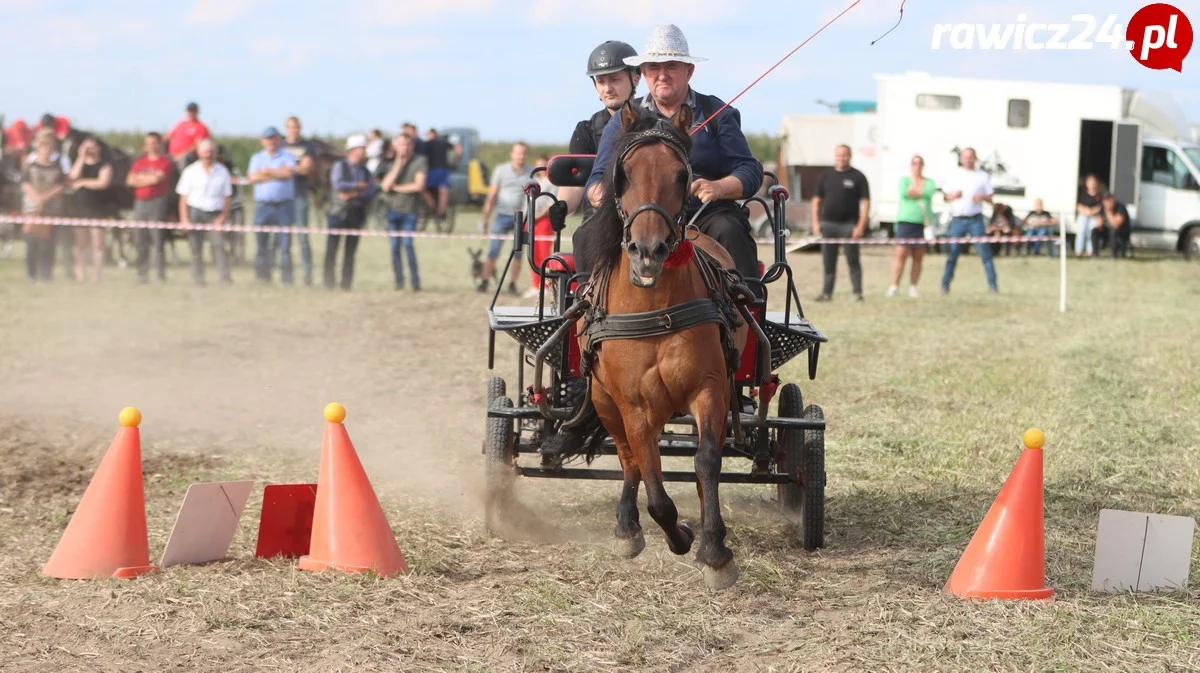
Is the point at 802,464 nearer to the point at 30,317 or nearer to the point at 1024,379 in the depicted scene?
the point at 1024,379

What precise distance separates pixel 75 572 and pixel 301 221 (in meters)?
15.2

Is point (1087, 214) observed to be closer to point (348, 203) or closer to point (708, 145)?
A: point (348, 203)

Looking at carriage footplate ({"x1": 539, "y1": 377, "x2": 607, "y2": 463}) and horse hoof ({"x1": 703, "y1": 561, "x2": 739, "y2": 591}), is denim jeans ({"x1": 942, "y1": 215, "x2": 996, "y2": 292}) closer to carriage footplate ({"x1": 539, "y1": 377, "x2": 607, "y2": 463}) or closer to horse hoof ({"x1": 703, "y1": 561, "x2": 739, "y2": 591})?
carriage footplate ({"x1": 539, "y1": 377, "x2": 607, "y2": 463})

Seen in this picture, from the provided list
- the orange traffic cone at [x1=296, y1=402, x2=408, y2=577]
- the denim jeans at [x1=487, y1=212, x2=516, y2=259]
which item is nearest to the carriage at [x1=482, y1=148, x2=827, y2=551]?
the orange traffic cone at [x1=296, y1=402, x2=408, y2=577]

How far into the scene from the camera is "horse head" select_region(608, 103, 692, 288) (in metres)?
4.94

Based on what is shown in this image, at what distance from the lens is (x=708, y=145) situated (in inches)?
253

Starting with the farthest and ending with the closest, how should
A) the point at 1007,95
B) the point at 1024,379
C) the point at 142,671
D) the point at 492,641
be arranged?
the point at 1007,95 → the point at 1024,379 → the point at 492,641 → the point at 142,671

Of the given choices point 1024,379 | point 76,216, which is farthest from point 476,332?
point 76,216

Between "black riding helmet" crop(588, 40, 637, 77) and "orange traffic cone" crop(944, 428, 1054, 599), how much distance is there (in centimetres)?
287

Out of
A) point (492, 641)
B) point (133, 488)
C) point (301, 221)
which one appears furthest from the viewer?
point (301, 221)

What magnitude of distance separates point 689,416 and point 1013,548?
70.9 inches

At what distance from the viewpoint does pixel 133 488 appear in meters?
5.77

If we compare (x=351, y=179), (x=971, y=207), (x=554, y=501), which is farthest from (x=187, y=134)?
(x=554, y=501)

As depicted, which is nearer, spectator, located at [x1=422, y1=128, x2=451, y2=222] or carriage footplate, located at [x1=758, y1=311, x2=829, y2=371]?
carriage footplate, located at [x1=758, y1=311, x2=829, y2=371]
